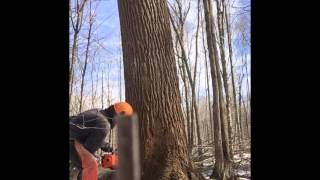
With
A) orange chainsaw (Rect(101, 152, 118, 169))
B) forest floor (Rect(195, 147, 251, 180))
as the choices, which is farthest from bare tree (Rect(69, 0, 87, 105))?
orange chainsaw (Rect(101, 152, 118, 169))

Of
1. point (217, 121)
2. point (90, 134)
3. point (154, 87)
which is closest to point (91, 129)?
point (90, 134)

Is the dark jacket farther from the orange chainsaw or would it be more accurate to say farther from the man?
the orange chainsaw

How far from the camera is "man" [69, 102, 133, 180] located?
201 inches

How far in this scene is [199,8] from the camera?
713 inches

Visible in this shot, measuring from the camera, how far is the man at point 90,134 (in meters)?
5.10

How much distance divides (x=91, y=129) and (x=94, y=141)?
180 mm

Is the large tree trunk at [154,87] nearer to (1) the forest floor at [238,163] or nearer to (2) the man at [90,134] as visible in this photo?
(2) the man at [90,134]

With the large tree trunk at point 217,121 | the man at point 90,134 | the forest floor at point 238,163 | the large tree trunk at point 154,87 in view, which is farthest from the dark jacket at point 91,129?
the forest floor at point 238,163

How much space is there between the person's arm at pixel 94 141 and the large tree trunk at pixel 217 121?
3.50 meters

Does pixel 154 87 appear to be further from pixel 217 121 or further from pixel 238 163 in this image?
pixel 238 163
